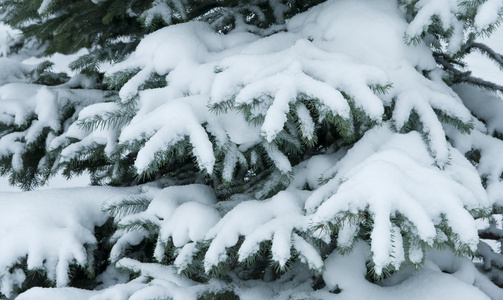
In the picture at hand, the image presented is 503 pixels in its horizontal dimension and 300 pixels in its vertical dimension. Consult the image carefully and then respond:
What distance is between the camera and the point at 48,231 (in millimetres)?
1951

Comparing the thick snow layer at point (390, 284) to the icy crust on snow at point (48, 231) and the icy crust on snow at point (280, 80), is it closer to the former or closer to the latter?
the icy crust on snow at point (280, 80)

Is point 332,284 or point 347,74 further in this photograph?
point 332,284

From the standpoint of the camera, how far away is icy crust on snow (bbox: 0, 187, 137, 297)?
6.22 ft

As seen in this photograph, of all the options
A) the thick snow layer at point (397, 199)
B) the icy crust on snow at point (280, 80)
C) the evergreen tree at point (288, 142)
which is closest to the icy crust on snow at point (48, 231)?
the evergreen tree at point (288, 142)

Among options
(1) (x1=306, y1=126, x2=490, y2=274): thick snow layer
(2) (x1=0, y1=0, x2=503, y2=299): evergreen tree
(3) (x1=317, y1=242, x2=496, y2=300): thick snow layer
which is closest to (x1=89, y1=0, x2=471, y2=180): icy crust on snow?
(2) (x1=0, y1=0, x2=503, y2=299): evergreen tree

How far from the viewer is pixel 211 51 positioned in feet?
7.34

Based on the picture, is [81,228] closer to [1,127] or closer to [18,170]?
[18,170]

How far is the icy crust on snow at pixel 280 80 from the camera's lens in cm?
159

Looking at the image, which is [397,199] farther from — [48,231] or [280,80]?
[48,231]

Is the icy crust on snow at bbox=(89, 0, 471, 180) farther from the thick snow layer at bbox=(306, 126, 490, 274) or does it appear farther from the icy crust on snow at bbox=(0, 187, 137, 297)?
the icy crust on snow at bbox=(0, 187, 137, 297)

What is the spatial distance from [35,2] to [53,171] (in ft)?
2.79

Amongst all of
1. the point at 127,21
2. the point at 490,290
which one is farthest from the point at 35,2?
the point at 490,290

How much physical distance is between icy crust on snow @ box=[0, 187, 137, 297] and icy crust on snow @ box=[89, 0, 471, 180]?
1.78 feet

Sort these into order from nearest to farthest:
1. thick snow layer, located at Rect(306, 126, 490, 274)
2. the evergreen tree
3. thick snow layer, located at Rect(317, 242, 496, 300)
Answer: thick snow layer, located at Rect(306, 126, 490, 274)
the evergreen tree
thick snow layer, located at Rect(317, 242, 496, 300)
